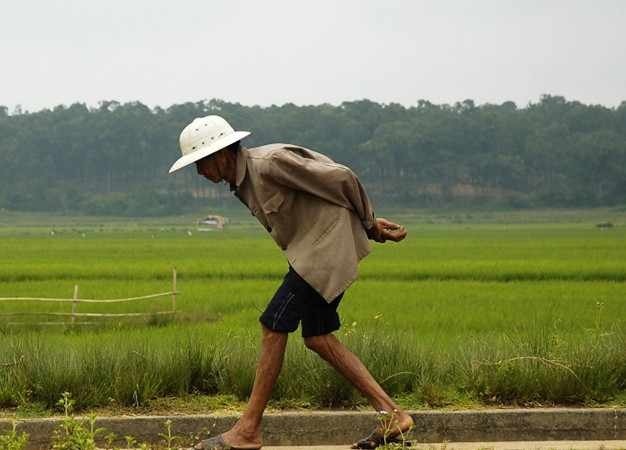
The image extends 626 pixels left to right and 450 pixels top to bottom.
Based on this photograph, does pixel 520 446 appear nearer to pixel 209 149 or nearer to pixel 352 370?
pixel 352 370

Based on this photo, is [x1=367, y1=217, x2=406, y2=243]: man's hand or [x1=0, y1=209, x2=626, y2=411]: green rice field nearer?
[x1=367, y1=217, x2=406, y2=243]: man's hand

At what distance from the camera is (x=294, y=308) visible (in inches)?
188

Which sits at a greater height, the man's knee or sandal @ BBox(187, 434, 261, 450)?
the man's knee

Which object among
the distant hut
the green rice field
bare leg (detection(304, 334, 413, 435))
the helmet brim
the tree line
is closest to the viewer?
the helmet brim

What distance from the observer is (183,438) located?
5082 mm

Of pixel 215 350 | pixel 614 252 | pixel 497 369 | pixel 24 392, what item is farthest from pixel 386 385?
pixel 614 252

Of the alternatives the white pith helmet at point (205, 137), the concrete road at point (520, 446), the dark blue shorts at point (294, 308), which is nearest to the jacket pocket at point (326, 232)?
the dark blue shorts at point (294, 308)

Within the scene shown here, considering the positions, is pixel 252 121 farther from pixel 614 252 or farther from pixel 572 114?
pixel 614 252

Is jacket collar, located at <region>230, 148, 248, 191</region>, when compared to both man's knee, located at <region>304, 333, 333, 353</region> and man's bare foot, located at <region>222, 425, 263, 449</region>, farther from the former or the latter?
man's bare foot, located at <region>222, 425, 263, 449</region>

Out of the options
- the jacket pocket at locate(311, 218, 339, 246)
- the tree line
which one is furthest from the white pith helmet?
the tree line

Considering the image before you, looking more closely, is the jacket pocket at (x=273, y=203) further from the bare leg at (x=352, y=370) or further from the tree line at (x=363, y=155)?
the tree line at (x=363, y=155)

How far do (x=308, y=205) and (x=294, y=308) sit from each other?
0.46 meters

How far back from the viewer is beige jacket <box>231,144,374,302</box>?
4.75 metres

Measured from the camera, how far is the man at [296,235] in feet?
15.6
